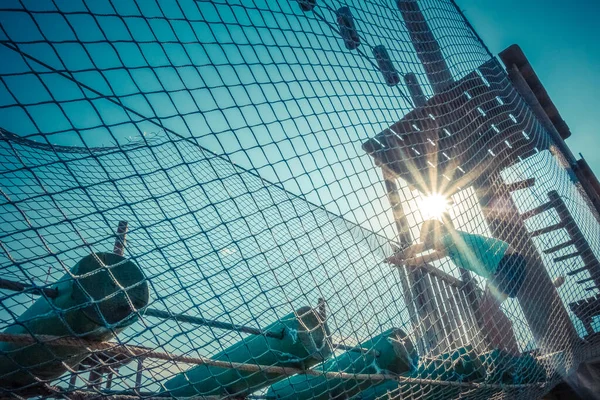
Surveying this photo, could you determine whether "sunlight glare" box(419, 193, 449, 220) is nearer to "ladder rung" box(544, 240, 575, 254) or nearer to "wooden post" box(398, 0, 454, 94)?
"wooden post" box(398, 0, 454, 94)

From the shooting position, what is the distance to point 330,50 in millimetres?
2750

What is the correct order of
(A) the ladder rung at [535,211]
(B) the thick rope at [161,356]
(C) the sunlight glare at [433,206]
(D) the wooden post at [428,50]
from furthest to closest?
(A) the ladder rung at [535,211] < (D) the wooden post at [428,50] < (C) the sunlight glare at [433,206] < (B) the thick rope at [161,356]

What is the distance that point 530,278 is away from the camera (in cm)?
348

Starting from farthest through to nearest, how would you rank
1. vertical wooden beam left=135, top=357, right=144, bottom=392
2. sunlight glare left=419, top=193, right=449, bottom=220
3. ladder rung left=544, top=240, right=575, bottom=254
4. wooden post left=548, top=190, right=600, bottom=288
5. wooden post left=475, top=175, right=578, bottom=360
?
ladder rung left=544, top=240, right=575, bottom=254
wooden post left=548, top=190, right=600, bottom=288
wooden post left=475, top=175, right=578, bottom=360
sunlight glare left=419, top=193, right=449, bottom=220
vertical wooden beam left=135, top=357, right=144, bottom=392

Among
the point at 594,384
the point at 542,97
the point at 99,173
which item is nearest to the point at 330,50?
the point at 99,173

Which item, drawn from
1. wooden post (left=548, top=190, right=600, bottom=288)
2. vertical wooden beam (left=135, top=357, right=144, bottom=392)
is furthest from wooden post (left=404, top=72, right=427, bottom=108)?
vertical wooden beam (left=135, top=357, right=144, bottom=392)

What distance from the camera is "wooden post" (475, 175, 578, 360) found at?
3355 millimetres

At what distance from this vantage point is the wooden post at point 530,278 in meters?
3.36

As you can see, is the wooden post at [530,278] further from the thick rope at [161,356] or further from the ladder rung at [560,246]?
the thick rope at [161,356]

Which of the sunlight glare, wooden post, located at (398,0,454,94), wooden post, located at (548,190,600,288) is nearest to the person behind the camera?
the sunlight glare

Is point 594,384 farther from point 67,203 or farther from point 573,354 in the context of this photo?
point 67,203

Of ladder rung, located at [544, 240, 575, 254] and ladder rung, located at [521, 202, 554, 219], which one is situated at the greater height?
ladder rung, located at [521, 202, 554, 219]

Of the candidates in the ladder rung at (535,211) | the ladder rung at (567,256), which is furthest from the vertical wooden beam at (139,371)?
the ladder rung at (567,256)

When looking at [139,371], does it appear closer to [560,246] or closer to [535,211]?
[535,211]
